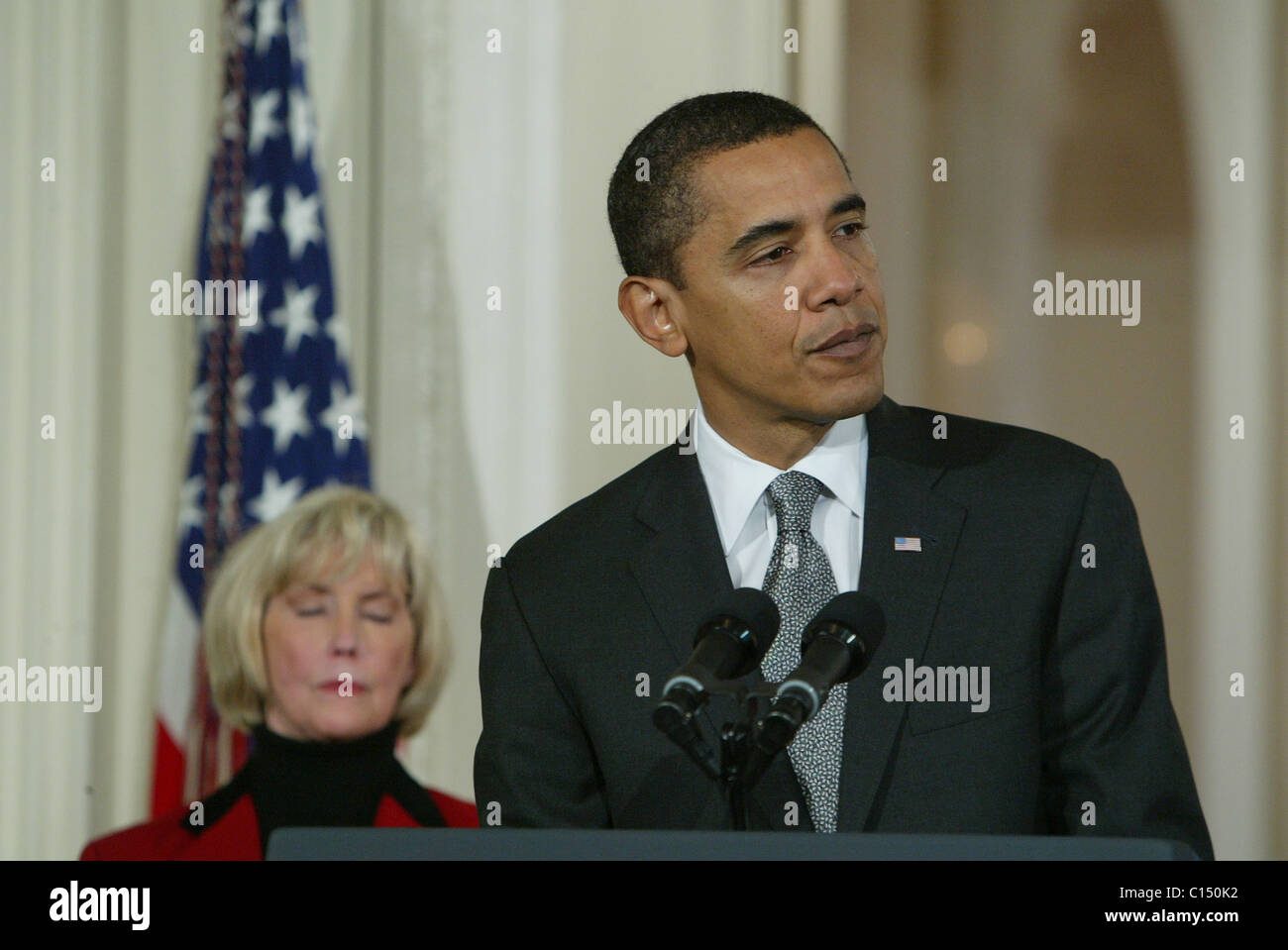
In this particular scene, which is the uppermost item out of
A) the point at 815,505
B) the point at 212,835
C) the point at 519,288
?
the point at 519,288

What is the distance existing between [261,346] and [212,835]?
1.05m

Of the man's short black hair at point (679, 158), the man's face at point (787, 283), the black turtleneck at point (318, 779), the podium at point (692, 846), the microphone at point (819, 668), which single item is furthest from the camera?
the black turtleneck at point (318, 779)

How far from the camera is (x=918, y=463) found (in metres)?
2.01

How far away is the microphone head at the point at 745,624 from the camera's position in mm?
1336

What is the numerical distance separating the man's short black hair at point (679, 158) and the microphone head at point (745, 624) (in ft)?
2.70

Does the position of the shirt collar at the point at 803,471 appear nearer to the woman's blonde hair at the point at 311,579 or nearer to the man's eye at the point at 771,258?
the man's eye at the point at 771,258

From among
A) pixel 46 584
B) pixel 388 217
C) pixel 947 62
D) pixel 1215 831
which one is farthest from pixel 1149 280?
pixel 46 584

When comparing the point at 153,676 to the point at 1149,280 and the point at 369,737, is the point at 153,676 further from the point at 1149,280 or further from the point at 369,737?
the point at 1149,280

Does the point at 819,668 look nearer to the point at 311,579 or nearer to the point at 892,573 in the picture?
the point at 892,573

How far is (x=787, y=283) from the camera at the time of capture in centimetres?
196

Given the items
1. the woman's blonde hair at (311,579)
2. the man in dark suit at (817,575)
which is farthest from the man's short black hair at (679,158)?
the woman's blonde hair at (311,579)

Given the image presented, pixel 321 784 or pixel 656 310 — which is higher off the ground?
pixel 656 310

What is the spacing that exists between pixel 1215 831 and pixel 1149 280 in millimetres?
1162

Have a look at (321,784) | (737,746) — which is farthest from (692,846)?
(321,784)
